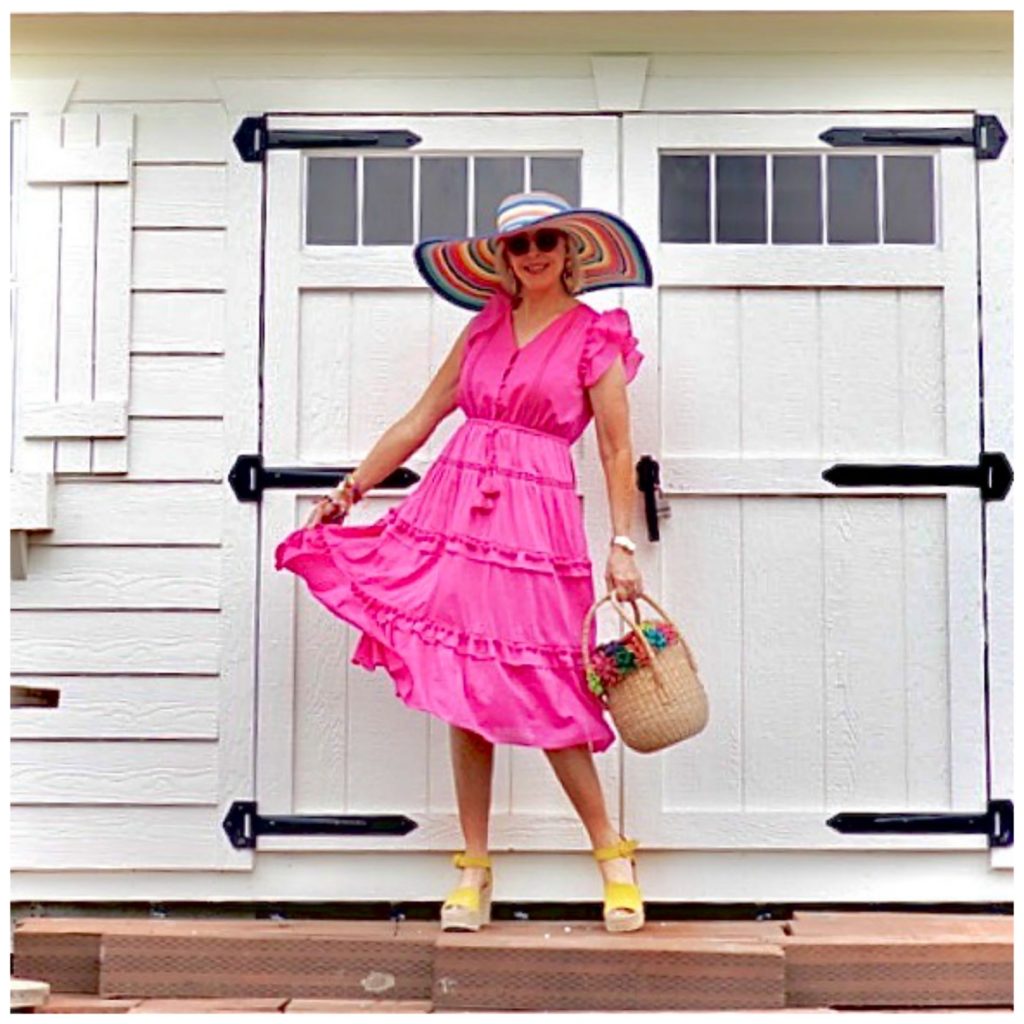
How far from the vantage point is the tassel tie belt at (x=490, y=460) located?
4.66 m

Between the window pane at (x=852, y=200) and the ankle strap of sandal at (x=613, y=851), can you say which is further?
the window pane at (x=852, y=200)

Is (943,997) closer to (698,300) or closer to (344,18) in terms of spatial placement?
(698,300)

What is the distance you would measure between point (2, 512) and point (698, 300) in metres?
1.86

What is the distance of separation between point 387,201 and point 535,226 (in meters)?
0.72

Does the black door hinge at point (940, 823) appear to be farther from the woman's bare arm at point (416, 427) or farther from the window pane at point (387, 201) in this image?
the window pane at point (387, 201)

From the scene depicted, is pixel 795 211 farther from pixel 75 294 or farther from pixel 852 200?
pixel 75 294

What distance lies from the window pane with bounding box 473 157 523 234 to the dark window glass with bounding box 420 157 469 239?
0.03 metres

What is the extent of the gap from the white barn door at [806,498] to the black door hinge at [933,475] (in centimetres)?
2

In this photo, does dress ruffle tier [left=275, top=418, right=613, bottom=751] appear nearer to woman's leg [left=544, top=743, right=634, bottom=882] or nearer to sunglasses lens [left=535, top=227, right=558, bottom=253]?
woman's leg [left=544, top=743, right=634, bottom=882]

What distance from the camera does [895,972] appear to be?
463 cm

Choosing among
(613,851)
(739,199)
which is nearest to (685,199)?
(739,199)

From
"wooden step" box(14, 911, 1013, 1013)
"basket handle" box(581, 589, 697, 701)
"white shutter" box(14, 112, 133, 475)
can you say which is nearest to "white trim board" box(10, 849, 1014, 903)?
"wooden step" box(14, 911, 1013, 1013)

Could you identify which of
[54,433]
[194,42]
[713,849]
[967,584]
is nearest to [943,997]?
[713,849]

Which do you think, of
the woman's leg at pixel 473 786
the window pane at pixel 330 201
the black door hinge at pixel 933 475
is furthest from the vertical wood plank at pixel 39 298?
the black door hinge at pixel 933 475
